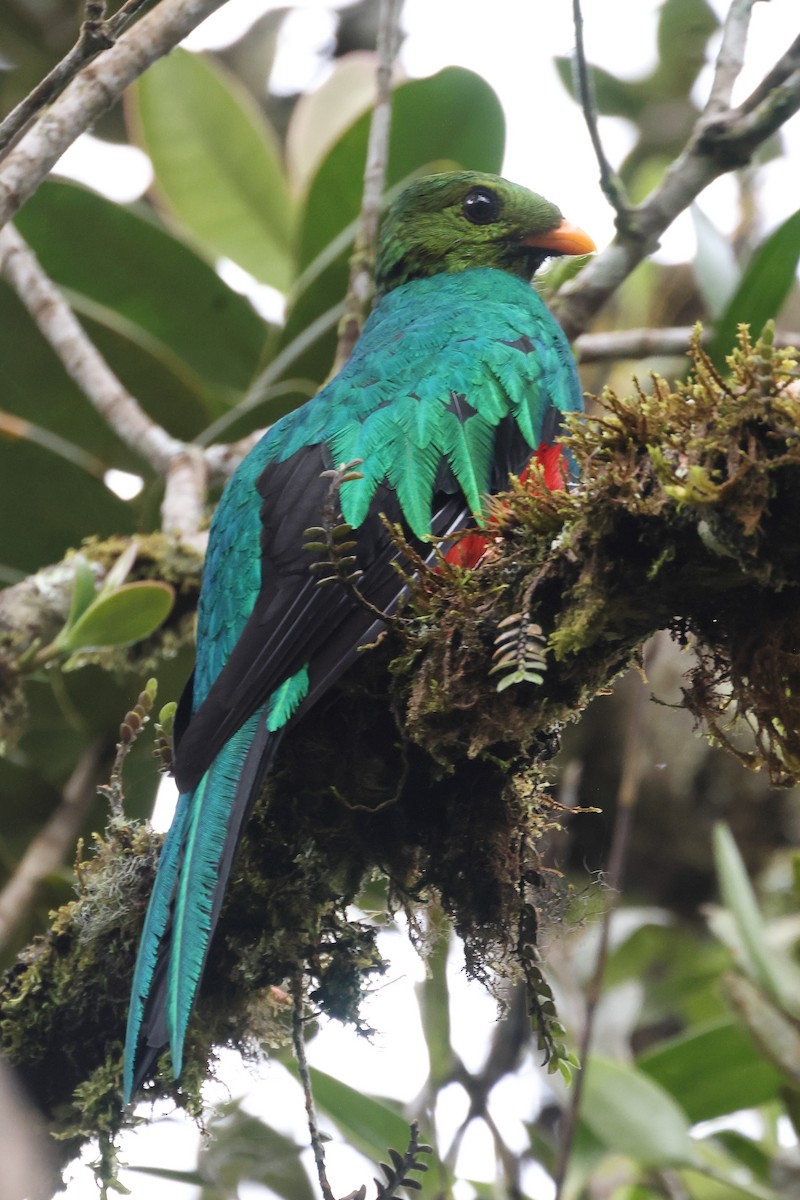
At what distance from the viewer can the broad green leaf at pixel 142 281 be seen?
5043mm

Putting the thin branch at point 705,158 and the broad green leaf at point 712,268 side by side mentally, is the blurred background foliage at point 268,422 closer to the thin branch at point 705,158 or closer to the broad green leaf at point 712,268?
the broad green leaf at point 712,268

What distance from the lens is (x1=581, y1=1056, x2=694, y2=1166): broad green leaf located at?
3.41m

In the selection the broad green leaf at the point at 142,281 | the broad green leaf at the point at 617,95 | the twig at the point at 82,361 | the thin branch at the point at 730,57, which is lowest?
the twig at the point at 82,361

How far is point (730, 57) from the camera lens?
3910 millimetres

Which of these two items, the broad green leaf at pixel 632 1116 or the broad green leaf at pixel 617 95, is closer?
the broad green leaf at pixel 632 1116

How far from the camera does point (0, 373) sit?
493 centimetres

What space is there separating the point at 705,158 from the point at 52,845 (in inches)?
113

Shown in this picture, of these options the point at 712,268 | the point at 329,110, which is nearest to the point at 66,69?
the point at 712,268

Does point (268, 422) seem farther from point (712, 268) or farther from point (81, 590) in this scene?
point (712, 268)

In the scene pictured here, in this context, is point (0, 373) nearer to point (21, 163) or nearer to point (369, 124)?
point (369, 124)

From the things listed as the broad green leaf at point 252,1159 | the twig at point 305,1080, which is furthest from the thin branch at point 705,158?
the broad green leaf at point 252,1159

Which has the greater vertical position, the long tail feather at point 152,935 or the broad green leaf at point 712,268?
the broad green leaf at point 712,268

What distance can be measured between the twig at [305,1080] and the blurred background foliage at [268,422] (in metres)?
0.37

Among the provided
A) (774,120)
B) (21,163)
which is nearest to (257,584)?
(21,163)
